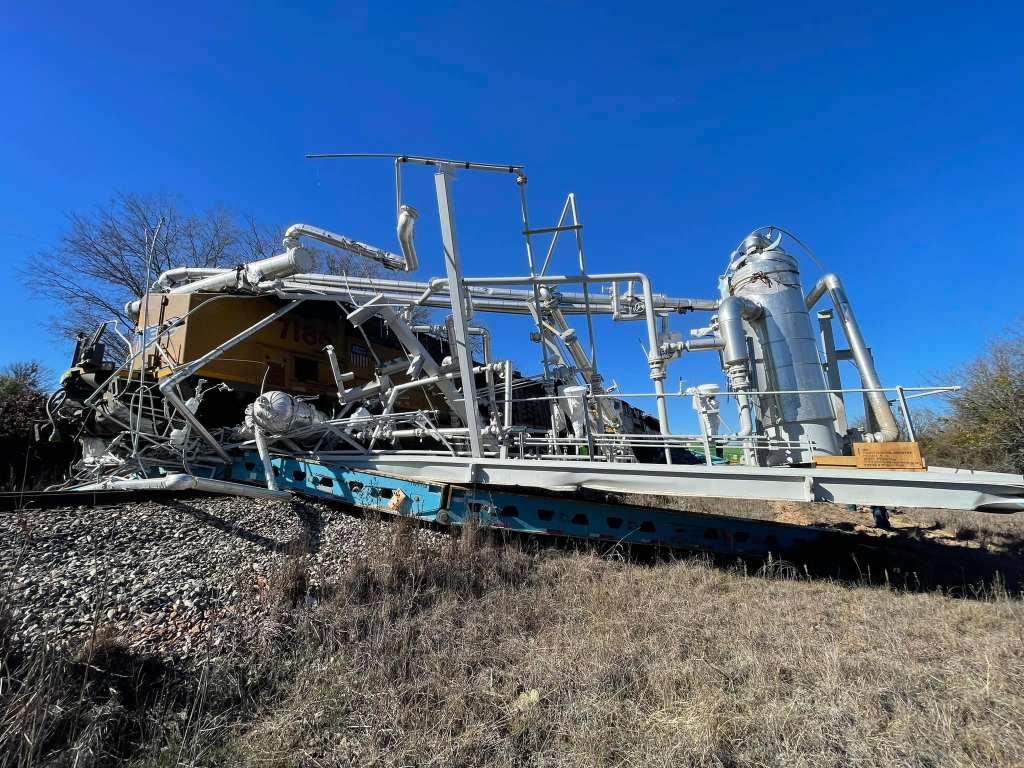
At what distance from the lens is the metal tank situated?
7.69 metres

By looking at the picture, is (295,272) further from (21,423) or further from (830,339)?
(830,339)

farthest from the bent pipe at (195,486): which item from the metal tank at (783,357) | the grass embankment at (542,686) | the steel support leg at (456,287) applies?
the metal tank at (783,357)

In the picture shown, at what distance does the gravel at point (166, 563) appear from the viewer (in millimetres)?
3816

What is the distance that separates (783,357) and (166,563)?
941 cm

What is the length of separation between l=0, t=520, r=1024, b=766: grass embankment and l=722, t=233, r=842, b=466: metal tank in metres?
3.17

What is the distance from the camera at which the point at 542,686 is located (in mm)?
3393

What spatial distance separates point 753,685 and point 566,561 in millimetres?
3041

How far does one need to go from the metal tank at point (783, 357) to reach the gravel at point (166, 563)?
6124mm

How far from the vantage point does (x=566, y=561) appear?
20.1 feet

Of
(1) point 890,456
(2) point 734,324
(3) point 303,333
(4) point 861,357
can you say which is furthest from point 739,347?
(3) point 303,333

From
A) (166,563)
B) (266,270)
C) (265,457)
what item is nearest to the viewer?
(166,563)

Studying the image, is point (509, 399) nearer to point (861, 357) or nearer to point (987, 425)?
point (861, 357)

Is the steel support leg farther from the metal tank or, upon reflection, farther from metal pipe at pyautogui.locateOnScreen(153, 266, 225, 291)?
metal pipe at pyautogui.locateOnScreen(153, 266, 225, 291)

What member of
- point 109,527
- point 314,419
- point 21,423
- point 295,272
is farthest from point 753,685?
point 21,423
